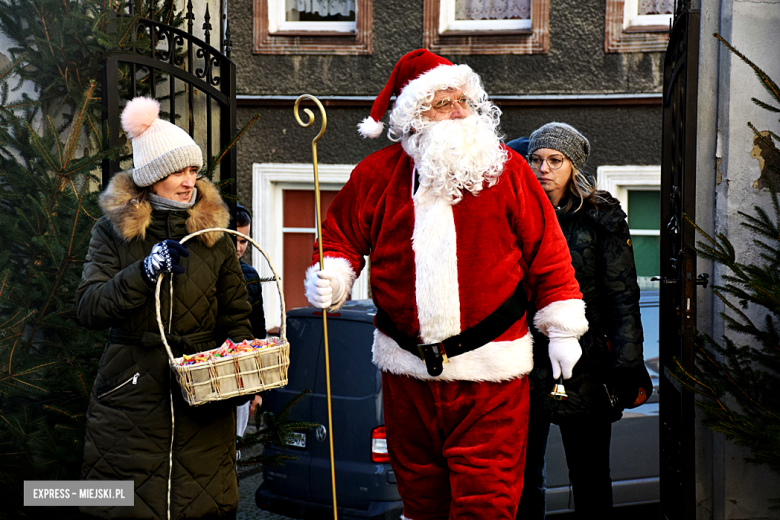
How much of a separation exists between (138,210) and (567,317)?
164 centimetres

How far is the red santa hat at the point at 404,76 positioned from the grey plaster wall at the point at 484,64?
707cm

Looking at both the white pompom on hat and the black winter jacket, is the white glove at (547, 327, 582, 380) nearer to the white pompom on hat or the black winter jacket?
the black winter jacket

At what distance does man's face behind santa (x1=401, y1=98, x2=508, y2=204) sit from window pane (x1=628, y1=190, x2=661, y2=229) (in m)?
7.87

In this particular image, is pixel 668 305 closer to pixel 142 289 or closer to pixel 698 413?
pixel 698 413

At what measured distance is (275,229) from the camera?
10812 millimetres

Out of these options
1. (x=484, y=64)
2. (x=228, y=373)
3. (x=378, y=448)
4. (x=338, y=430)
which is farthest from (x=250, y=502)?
(x=484, y=64)

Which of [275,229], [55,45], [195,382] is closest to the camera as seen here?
[195,382]

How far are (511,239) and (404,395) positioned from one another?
2.27 ft

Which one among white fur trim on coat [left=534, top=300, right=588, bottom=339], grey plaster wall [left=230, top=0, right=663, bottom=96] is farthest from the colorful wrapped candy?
grey plaster wall [left=230, top=0, right=663, bottom=96]

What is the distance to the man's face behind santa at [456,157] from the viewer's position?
3031mm

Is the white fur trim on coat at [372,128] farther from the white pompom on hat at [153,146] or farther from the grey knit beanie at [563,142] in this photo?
the grey knit beanie at [563,142]

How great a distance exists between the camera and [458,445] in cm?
299

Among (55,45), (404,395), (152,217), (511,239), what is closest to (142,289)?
(152,217)

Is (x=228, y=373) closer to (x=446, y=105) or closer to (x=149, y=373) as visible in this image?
(x=149, y=373)
